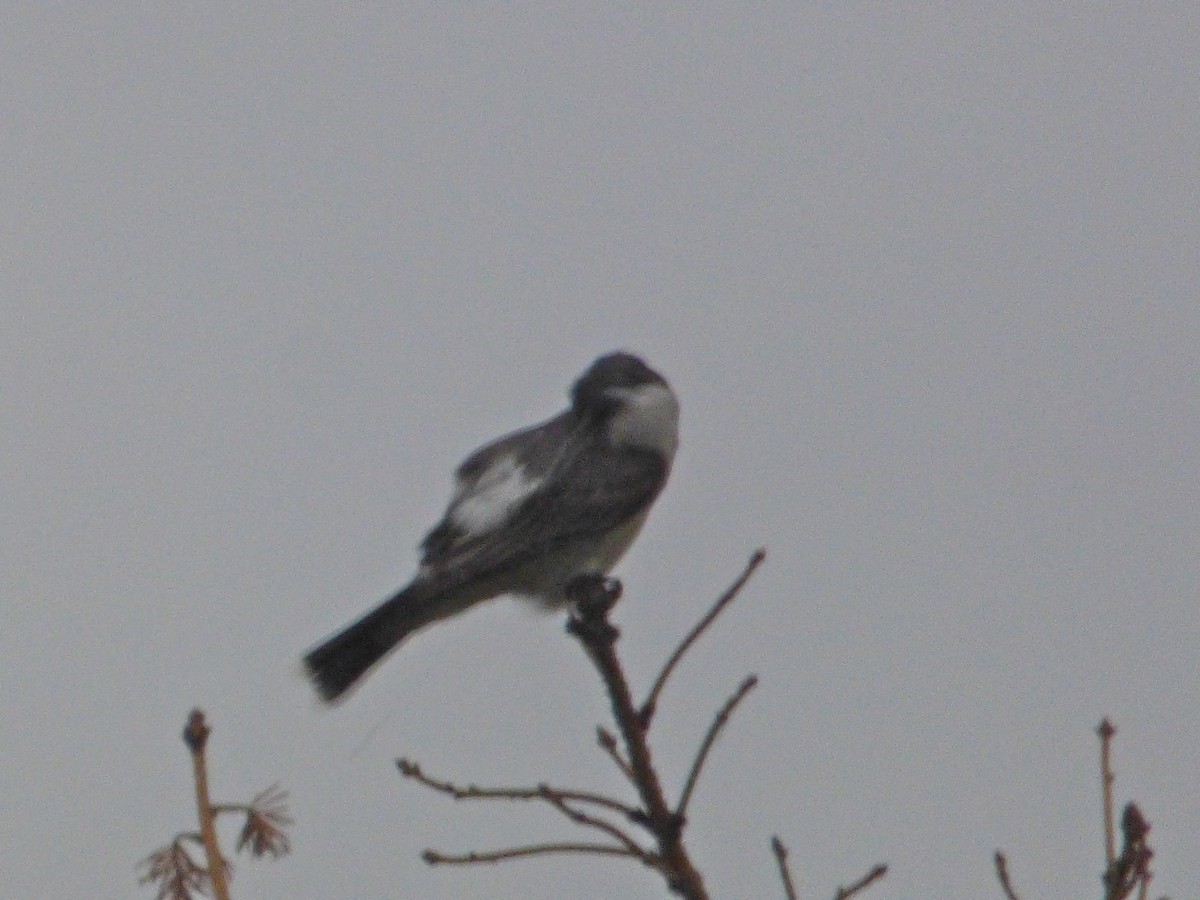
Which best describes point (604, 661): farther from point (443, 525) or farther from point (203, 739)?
point (443, 525)

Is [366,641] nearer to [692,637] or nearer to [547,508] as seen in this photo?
[547,508]

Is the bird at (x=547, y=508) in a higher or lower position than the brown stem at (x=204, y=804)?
higher

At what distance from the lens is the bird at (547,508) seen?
6.83 metres

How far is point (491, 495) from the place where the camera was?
736 centimetres

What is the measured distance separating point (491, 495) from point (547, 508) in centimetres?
24

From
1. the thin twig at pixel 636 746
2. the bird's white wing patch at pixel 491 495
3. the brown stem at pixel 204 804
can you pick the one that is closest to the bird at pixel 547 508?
the bird's white wing patch at pixel 491 495

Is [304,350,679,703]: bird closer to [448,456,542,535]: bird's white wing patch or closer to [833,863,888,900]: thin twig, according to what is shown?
[448,456,542,535]: bird's white wing patch

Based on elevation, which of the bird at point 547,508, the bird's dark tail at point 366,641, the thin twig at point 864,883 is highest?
the bird at point 547,508

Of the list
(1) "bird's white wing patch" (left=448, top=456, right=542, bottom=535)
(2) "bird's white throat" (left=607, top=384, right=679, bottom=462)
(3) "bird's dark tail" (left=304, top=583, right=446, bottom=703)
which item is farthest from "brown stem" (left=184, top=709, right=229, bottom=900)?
(2) "bird's white throat" (left=607, top=384, right=679, bottom=462)

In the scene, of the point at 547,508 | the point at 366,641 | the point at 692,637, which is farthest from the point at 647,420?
the point at 692,637

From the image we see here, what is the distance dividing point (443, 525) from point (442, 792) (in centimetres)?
428

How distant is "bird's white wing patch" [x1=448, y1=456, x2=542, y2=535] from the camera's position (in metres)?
7.21

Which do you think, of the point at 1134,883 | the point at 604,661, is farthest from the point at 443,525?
the point at 1134,883

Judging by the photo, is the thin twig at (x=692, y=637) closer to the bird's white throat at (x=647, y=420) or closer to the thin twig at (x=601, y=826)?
the thin twig at (x=601, y=826)
